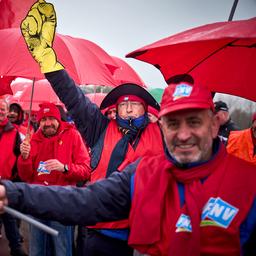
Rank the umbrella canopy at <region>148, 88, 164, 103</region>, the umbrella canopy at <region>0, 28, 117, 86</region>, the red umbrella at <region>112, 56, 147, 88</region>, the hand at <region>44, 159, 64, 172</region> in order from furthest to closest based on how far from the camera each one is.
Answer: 1. the umbrella canopy at <region>148, 88, 164, 103</region>
2. the red umbrella at <region>112, 56, 147, 88</region>
3. the hand at <region>44, 159, 64, 172</region>
4. the umbrella canopy at <region>0, 28, 117, 86</region>

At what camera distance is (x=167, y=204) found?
180cm

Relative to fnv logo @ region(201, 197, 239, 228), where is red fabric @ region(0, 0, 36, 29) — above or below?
above

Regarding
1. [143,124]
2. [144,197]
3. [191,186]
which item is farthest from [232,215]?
[143,124]

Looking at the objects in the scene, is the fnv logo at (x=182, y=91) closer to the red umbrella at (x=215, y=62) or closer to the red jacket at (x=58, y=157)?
the red umbrella at (x=215, y=62)

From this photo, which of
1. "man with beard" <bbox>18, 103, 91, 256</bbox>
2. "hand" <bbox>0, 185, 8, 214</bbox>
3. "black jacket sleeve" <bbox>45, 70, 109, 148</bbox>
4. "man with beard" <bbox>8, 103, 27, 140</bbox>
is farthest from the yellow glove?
"man with beard" <bbox>8, 103, 27, 140</bbox>

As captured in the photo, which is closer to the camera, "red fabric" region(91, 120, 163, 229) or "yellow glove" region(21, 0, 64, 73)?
"yellow glove" region(21, 0, 64, 73)

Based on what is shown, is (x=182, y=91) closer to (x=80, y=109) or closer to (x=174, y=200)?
(x=174, y=200)

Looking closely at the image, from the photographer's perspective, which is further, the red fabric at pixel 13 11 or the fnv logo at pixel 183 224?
the red fabric at pixel 13 11

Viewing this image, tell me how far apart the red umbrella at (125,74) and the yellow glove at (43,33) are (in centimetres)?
377

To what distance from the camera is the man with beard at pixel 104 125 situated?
9.22 ft

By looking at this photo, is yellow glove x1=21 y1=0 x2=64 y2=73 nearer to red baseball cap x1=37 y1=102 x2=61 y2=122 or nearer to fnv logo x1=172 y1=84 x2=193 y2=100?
fnv logo x1=172 y1=84 x2=193 y2=100

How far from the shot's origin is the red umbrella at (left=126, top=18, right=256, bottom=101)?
2.49 m

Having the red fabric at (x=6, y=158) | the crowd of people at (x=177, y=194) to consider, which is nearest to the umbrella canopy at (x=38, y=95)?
the red fabric at (x=6, y=158)

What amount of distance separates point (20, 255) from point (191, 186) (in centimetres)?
397
